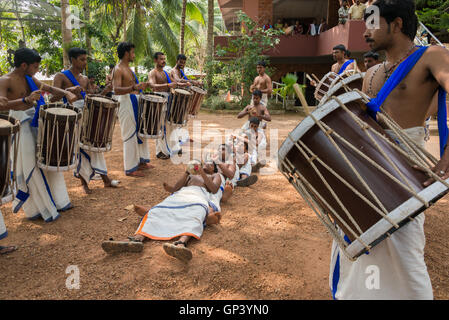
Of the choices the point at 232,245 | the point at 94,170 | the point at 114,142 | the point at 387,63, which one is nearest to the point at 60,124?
the point at 94,170

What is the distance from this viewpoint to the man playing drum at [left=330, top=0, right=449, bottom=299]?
176 centimetres

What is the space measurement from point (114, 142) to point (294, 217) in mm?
5477

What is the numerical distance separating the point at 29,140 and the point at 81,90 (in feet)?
3.62

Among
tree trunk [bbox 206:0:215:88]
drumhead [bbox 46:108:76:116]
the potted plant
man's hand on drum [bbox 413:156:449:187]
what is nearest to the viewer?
man's hand on drum [bbox 413:156:449:187]

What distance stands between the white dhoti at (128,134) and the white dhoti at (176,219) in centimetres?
228

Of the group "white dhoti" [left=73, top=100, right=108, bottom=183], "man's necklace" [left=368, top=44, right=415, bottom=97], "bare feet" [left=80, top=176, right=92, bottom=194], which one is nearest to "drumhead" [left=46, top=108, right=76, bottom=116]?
"white dhoti" [left=73, top=100, right=108, bottom=183]

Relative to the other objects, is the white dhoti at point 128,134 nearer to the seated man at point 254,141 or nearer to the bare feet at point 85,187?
the bare feet at point 85,187

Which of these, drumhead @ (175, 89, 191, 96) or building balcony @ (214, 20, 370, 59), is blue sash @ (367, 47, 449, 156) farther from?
building balcony @ (214, 20, 370, 59)

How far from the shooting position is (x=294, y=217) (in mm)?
4039

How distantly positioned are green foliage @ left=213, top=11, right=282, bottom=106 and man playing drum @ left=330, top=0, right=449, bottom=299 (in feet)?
40.1

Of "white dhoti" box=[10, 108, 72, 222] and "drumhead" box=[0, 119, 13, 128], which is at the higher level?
"drumhead" box=[0, 119, 13, 128]

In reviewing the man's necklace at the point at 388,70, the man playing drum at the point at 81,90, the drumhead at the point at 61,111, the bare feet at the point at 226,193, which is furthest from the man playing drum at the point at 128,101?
the man's necklace at the point at 388,70

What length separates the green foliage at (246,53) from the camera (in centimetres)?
1395

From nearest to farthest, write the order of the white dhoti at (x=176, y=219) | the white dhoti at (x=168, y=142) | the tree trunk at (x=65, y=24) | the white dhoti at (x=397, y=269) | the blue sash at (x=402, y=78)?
the white dhoti at (x=397, y=269), the blue sash at (x=402, y=78), the white dhoti at (x=176, y=219), the white dhoti at (x=168, y=142), the tree trunk at (x=65, y=24)
